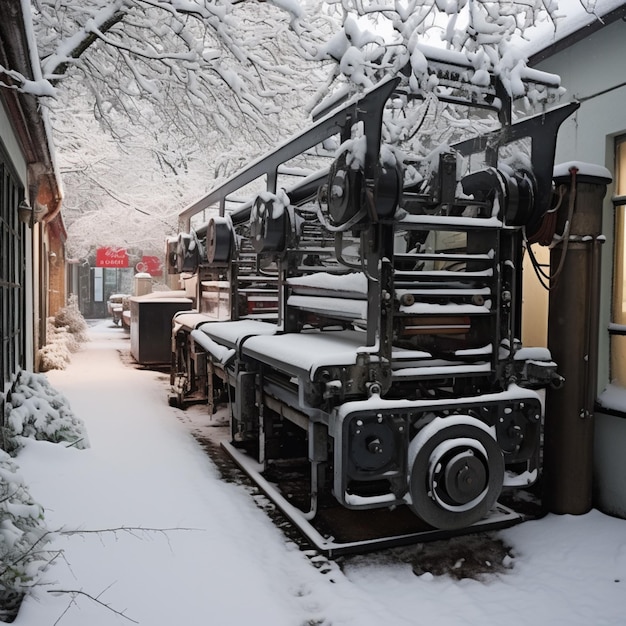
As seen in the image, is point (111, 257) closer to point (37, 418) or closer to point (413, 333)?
point (37, 418)

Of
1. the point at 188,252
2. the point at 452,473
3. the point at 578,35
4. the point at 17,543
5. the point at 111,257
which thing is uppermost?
the point at 578,35

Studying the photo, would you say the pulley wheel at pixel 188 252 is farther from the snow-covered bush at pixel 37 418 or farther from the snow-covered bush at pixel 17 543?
the snow-covered bush at pixel 17 543

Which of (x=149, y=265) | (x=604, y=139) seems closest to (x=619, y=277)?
(x=604, y=139)

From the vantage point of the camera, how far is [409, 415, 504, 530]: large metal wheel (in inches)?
148

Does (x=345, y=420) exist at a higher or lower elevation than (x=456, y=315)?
lower

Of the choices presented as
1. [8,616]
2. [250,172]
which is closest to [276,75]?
[250,172]

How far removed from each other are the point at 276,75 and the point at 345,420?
5.48 m

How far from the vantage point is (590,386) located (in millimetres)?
4574

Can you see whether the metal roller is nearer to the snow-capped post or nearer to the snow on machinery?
the snow on machinery

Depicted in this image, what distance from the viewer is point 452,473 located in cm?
374

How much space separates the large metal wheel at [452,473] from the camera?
12.3 feet

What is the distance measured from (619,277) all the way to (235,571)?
3.77m

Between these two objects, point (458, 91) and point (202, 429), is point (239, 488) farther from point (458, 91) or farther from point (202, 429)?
point (458, 91)

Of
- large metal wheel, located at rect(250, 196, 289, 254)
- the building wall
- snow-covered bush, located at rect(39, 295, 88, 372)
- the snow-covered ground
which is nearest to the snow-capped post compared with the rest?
the building wall
